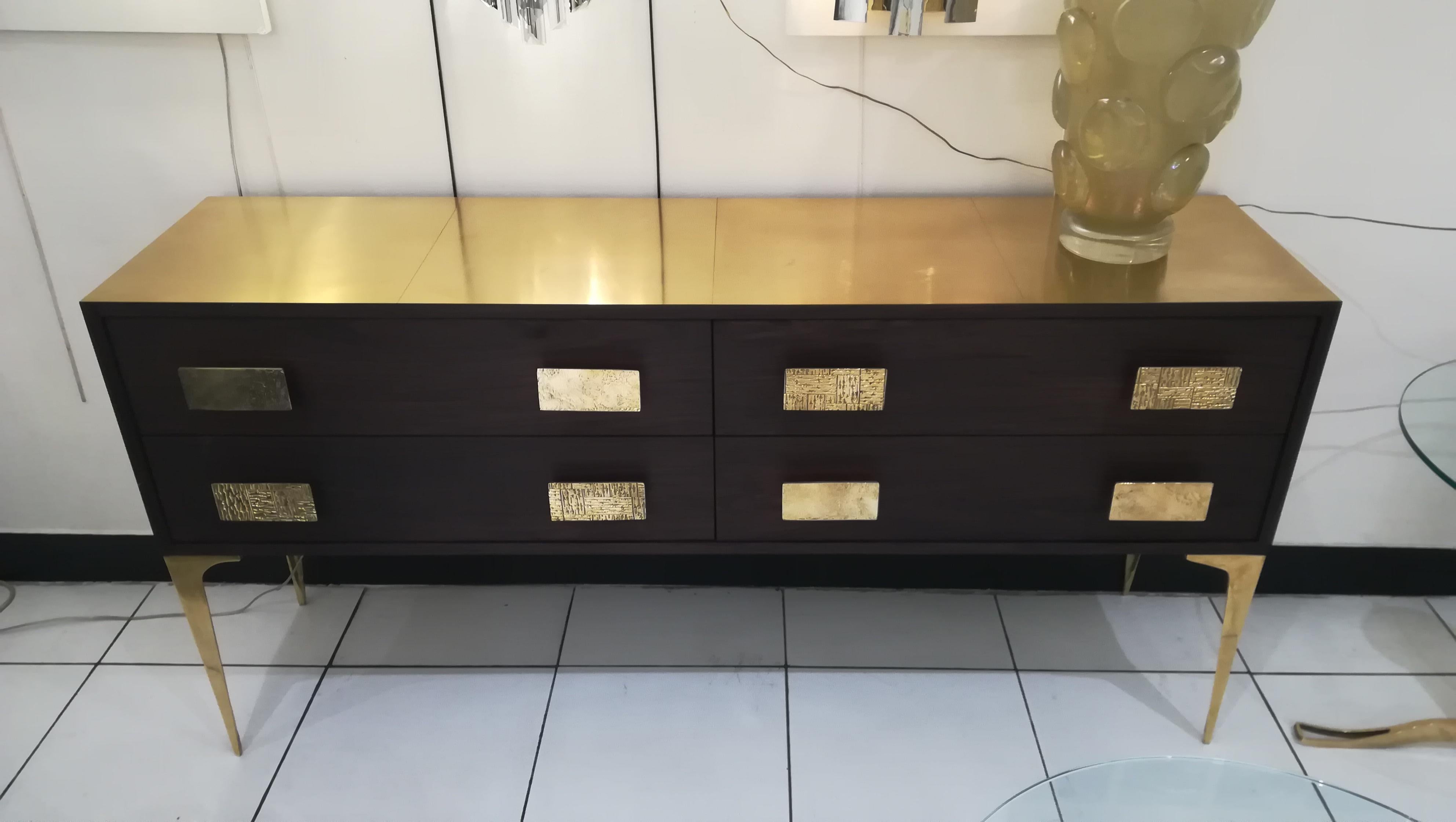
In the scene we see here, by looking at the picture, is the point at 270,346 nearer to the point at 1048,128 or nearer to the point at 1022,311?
the point at 1022,311

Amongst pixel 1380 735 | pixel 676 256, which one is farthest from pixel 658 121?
pixel 1380 735

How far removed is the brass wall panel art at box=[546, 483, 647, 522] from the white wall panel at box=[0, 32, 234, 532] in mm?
781

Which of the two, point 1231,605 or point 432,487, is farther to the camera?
point 1231,605

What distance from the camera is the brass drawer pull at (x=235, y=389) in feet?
4.22

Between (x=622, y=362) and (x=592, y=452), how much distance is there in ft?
0.49

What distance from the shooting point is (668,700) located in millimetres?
1688

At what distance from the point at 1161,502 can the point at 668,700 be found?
0.84m

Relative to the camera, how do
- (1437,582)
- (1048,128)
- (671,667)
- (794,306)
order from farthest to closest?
(1437,582)
(671,667)
(1048,128)
(794,306)

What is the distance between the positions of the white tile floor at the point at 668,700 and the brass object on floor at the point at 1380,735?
19 mm

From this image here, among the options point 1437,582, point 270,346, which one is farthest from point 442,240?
point 1437,582

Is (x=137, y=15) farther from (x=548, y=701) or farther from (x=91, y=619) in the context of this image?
(x=548, y=701)

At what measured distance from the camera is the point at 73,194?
5.33 feet

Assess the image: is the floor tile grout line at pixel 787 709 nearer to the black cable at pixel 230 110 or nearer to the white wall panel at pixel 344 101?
the white wall panel at pixel 344 101

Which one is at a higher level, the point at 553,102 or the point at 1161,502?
the point at 553,102
